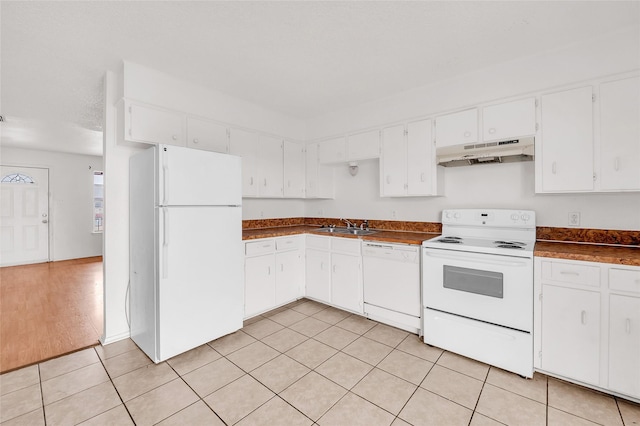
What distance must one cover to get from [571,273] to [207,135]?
348 centimetres

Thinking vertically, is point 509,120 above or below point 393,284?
above

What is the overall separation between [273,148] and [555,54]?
3.04 meters

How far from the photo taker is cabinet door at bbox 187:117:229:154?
2.95 m

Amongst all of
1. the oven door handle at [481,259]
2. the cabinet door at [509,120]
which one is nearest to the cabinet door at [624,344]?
the oven door handle at [481,259]

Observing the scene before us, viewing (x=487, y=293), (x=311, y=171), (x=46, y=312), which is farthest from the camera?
(x=311, y=171)

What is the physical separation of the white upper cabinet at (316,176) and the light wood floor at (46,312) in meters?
2.98

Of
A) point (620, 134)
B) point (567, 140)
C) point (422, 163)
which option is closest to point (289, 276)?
point (422, 163)

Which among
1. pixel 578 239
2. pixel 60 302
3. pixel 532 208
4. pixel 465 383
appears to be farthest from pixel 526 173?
pixel 60 302

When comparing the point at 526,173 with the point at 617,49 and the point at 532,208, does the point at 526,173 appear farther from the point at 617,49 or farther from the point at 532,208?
the point at 617,49

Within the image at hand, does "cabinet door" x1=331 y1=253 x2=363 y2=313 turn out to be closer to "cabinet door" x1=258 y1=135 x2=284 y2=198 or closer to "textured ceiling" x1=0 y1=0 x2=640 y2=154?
"cabinet door" x1=258 y1=135 x2=284 y2=198

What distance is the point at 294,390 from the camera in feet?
6.40

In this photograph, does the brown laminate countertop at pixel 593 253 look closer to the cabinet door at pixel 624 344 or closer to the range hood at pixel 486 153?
the cabinet door at pixel 624 344

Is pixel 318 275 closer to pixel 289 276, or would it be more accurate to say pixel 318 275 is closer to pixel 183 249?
pixel 289 276

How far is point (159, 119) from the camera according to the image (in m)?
2.68
